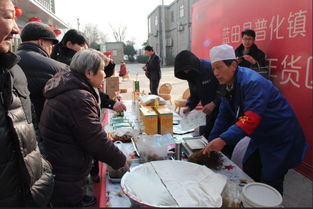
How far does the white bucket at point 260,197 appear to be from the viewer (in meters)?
1.04

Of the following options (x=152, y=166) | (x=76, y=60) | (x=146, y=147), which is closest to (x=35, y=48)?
(x=76, y=60)

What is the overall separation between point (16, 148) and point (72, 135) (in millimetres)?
445

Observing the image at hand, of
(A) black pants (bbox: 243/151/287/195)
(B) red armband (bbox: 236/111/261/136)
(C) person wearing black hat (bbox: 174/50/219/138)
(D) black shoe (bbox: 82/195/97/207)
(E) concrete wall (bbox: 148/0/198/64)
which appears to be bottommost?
(D) black shoe (bbox: 82/195/97/207)

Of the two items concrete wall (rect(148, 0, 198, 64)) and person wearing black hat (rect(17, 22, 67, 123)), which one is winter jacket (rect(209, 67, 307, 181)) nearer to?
person wearing black hat (rect(17, 22, 67, 123))

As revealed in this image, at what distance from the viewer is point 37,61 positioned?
2004 mm

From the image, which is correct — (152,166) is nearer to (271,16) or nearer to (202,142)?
(202,142)

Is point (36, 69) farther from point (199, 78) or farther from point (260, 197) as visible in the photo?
point (260, 197)

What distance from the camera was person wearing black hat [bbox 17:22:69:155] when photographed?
2.00 metres

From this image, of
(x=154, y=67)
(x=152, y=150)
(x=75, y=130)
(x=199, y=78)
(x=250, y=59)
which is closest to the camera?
(x=75, y=130)

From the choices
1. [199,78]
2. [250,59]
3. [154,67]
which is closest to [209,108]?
[199,78]

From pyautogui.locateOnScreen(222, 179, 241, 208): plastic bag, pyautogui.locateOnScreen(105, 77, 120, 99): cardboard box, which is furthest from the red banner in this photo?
pyautogui.locateOnScreen(105, 77, 120, 99): cardboard box

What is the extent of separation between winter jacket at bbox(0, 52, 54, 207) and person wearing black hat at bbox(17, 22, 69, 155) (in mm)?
767

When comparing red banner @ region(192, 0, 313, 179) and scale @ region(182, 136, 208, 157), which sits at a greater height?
red banner @ region(192, 0, 313, 179)

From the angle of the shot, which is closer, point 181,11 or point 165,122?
point 165,122
